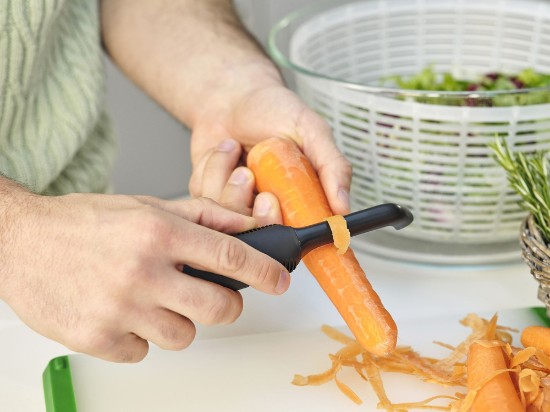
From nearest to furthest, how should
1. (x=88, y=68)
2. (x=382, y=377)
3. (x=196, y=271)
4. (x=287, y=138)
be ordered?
(x=196, y=271)
(x=382, y=377)
(x=287, y=138)
(x=88, y=68)

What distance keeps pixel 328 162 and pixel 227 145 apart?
179 millimetres

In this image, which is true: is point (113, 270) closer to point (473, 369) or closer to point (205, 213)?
point (205, 213)

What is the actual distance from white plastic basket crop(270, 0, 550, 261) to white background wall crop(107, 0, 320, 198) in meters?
0.63

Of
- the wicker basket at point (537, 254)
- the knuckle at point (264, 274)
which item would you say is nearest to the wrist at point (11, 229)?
the knuckle at point (264, 274)

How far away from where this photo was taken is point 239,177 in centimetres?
111

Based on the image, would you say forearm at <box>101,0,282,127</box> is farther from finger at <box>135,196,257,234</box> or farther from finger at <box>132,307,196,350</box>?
finger at <box>132,307,196,350</box>

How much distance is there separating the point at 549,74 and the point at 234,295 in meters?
0.77

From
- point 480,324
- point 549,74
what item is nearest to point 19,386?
point 480,324

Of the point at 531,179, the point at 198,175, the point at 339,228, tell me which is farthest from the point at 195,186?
the point at 531,179

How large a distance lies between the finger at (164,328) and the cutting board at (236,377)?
0.40 ft

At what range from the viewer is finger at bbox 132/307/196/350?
2.75 feet

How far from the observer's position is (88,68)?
4.30 feet

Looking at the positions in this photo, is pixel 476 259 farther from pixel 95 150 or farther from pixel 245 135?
pixel 95 150

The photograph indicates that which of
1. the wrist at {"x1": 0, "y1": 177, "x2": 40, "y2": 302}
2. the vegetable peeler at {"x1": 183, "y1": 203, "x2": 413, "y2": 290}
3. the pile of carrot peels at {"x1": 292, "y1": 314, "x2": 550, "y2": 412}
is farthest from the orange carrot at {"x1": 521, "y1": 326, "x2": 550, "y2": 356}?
the wrist at {"x1": 0, "y1": 177, "x2": 40, "y2": 302}
